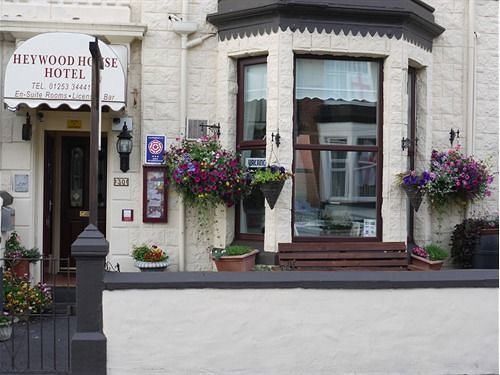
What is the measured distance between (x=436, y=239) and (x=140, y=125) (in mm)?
4410

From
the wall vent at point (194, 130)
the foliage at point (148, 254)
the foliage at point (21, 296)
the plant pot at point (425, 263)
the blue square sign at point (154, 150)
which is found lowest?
the foliage at point (21, 296)

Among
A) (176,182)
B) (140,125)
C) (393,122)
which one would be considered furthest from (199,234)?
(393,122)

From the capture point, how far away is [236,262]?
7309 mm

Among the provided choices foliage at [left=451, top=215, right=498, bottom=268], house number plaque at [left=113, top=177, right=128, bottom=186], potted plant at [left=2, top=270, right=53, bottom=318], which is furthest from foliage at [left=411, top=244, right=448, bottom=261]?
potted plant at [left=2, top=270, right=53, bottom=318]

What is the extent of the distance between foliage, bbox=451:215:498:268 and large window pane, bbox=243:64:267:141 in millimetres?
3074

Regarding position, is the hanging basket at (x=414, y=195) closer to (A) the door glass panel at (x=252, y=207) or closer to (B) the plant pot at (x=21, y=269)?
(A) the door glass panel at (x=252, y=207)

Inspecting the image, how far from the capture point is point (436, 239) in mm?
8539

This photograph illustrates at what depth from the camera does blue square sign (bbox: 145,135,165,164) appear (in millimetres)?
7957

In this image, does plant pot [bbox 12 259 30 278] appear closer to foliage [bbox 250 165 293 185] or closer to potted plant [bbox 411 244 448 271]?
foliage [bbox 250 165 293 185]

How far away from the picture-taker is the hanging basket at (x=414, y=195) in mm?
7633

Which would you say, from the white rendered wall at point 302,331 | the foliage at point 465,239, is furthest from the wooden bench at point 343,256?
the white rendered wall at point 302,331

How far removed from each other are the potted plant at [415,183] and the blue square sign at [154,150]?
311cm

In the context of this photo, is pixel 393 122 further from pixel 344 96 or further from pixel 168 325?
pixel 168 325

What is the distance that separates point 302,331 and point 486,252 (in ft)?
12.4
